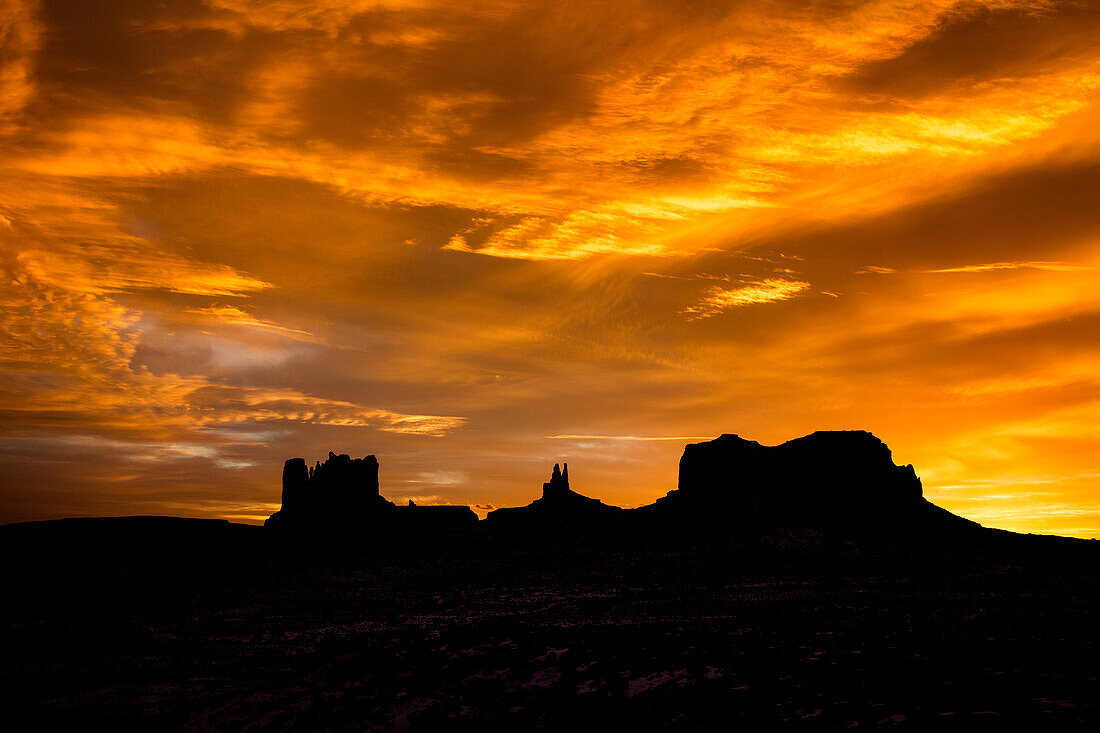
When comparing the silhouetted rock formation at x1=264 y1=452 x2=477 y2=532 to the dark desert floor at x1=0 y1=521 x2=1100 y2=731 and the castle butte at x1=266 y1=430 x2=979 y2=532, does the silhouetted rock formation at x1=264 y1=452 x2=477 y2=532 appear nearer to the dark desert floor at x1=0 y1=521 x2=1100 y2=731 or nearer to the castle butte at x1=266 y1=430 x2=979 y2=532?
the castle butte at x1=266 y1=430 x2=979 y2=532

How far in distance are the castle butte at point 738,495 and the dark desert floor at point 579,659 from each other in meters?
58.4

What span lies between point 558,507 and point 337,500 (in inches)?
1641

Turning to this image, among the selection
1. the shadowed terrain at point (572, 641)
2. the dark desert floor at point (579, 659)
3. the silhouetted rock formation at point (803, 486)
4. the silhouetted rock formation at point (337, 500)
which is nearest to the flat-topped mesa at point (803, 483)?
the silhouetted rock formation at point (803, 486)

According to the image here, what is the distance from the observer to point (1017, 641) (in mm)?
23141

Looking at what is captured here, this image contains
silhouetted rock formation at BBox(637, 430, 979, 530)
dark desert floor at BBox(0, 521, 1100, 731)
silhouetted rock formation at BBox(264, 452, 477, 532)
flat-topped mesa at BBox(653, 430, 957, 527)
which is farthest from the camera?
silhouetted rock formation at BBox(264, 452, 477, 532)

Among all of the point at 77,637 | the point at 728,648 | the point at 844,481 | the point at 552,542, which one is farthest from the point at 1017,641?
the point at 844,481

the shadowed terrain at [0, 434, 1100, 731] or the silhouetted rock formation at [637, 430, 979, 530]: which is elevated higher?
the silhouetted rock formation at [637, 430, 979, 530]

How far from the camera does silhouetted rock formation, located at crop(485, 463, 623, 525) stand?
141500 millimetres

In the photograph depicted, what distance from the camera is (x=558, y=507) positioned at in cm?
14475

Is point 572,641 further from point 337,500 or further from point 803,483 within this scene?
point 337,500

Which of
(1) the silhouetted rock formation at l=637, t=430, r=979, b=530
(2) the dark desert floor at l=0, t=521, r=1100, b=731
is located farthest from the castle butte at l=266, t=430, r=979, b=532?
(2) the dark desert floor at l=0, t=521, r=1100, b=731

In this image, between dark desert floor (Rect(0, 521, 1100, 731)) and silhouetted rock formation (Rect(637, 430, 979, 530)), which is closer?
dark desert floor (Rect(0, 521, 1100, 731))

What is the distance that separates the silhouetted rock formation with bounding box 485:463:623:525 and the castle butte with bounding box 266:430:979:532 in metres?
0.19

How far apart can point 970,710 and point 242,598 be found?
60.6m
